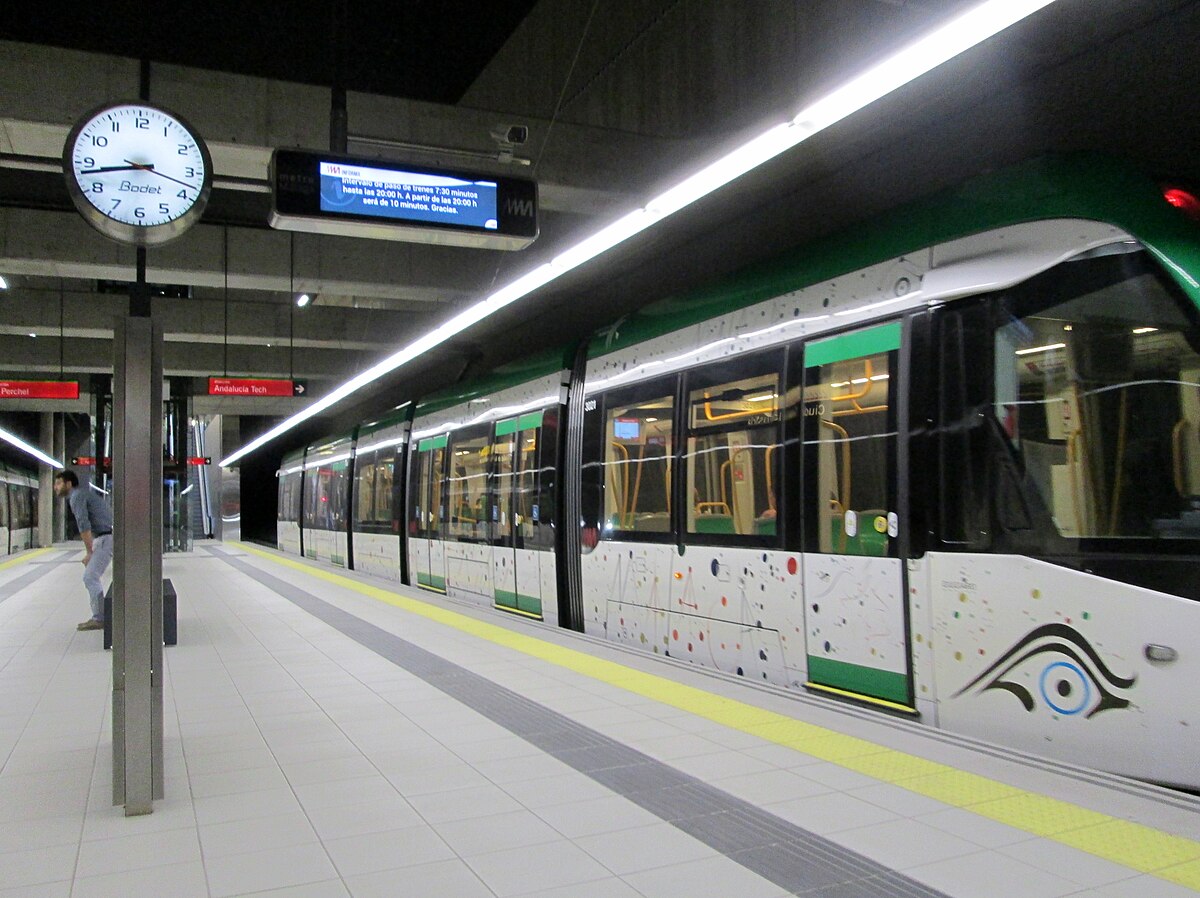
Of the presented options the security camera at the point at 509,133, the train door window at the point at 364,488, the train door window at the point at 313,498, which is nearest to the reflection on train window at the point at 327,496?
the train door window at the point at 313,498

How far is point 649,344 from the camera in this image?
23.5 feet

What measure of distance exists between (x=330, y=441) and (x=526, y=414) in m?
11.4

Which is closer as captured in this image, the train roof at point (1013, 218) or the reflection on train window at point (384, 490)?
the train roof at point (1013, 218)

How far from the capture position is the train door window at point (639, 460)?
6.70m

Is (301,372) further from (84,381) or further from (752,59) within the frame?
(752,59)

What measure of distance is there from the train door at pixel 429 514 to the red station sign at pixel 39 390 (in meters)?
5.85

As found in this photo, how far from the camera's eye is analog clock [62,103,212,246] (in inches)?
160

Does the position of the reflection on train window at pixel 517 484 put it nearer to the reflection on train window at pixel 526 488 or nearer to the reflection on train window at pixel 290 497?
the reflection on train window at pixel 526 488

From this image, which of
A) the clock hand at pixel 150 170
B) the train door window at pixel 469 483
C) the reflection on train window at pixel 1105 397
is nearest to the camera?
the reflection on train window at pixel 1105 397

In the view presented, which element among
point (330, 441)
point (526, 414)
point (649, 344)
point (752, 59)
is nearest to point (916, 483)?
point (649, 344)

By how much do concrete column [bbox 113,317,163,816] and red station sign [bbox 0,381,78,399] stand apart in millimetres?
12343

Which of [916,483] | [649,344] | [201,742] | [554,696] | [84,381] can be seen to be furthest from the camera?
[84,381]

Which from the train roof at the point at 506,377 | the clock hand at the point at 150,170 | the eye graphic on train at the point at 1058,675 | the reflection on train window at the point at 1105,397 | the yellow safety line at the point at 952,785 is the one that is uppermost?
the clock hand at the point at 150,170

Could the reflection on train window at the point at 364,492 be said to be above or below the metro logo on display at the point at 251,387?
below
